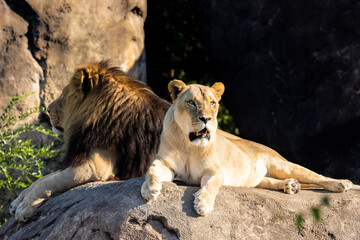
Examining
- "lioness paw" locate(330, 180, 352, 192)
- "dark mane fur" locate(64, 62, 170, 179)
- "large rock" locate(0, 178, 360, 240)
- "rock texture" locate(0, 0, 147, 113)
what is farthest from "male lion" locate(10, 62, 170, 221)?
"rock texture" locate(0, 0, 147, 113)

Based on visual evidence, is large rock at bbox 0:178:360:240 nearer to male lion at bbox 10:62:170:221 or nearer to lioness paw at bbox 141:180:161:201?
lioness paw at bbox 141:180:161:201

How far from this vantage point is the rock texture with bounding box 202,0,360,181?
23.7 feet

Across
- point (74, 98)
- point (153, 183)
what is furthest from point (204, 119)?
point (74, 98)

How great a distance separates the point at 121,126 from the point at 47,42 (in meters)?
2.58

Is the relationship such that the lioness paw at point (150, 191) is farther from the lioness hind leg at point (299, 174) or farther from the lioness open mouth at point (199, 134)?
the lioness hind leg at point (299, 174)

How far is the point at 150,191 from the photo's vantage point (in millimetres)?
3621

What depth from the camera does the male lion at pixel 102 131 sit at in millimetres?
4586

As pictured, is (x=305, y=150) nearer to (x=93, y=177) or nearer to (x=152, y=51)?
(x=152, y=51)

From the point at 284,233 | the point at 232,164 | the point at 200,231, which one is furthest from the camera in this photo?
the point at 232,164

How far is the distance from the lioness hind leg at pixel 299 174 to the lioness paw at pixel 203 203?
4.58 ft

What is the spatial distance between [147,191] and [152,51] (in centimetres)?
584

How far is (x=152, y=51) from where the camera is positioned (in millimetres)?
9227

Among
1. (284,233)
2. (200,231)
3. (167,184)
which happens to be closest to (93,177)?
(167,184)

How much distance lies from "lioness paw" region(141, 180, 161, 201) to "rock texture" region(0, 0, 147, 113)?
3.57 metres
